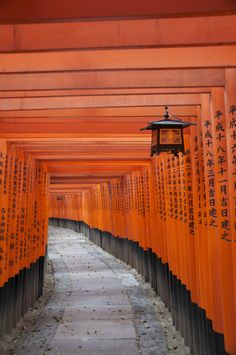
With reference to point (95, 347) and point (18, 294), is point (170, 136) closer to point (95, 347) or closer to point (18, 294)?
point (95, 347)

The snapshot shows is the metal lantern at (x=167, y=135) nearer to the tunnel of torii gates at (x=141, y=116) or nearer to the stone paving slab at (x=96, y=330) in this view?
the tunnel of torii gates at (x=141, y=116)

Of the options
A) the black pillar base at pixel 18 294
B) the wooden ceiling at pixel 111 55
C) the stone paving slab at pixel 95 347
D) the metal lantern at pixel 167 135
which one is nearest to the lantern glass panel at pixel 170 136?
the metal lantern at pixel 167 135

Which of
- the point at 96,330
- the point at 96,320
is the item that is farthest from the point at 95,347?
the point at 96,320

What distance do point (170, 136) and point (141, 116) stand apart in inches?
58.4

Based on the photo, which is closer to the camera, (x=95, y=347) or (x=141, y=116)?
(x=141, y=116)

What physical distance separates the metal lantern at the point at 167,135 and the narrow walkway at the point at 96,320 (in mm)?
4280

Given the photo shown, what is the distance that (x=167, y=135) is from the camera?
5.66 metres

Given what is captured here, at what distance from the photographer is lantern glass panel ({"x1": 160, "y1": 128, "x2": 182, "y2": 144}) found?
5629 mm

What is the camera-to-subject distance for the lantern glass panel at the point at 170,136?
5.63 m

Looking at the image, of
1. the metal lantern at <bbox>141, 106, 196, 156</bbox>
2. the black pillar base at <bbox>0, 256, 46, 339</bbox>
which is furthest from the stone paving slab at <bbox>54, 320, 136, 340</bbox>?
the metal lantern at <bbox>141, 106, 196, 156</bbox>

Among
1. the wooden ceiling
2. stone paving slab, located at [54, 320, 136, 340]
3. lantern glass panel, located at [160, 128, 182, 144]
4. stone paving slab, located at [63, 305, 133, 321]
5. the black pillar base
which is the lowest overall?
stone paving slab, located at [63, 305, 133, 321]

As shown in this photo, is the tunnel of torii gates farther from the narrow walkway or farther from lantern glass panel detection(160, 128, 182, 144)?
the narrow walkway

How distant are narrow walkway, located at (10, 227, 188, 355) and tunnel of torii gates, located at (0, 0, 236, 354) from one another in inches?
28.9

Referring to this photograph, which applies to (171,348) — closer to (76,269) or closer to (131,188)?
(131,188)
